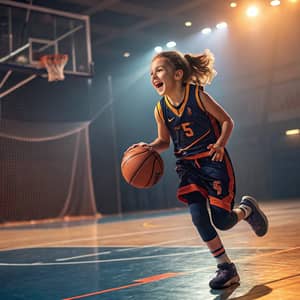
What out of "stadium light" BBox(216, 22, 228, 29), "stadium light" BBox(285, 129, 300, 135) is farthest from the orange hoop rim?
"stadium light" BBox(285, 129, 300, 135)

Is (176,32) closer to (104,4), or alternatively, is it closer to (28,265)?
(104,4)

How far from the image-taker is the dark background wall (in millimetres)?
14297

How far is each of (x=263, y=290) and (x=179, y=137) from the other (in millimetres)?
924

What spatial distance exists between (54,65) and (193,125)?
303 inches

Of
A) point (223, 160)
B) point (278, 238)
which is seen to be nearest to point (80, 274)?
point (223, 160)

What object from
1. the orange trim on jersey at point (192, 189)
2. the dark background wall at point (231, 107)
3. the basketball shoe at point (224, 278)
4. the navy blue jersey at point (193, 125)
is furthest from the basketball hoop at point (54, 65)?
the basketball shoe at point (224, 278)

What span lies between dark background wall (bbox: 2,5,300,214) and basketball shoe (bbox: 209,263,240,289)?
36.6 feet

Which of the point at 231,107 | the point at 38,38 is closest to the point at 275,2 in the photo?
the point at 231,107

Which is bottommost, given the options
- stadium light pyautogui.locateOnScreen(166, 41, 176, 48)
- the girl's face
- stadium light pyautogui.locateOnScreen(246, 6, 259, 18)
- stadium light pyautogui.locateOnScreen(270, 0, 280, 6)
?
the girl's face

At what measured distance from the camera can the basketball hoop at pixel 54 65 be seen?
32.9 feet

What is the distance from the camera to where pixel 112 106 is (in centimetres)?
1545

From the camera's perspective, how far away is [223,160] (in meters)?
2.74

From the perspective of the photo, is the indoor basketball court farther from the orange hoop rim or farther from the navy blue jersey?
the navy blue jersey

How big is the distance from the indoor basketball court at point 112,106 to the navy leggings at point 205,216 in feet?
9.21
